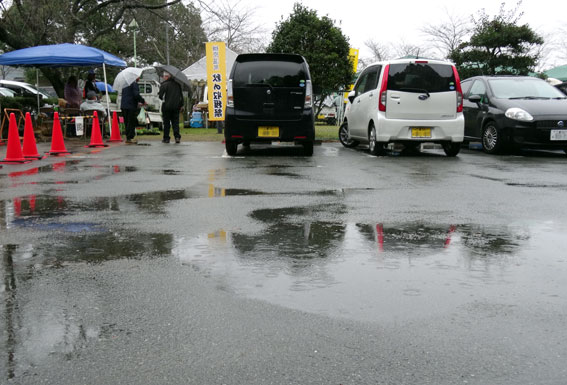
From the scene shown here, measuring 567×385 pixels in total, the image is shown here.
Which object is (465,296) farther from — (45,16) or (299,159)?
(45,16)

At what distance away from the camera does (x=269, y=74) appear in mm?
11180

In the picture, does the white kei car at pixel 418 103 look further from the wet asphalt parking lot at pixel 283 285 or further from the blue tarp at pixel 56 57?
the blue tarp at pixel 56 57

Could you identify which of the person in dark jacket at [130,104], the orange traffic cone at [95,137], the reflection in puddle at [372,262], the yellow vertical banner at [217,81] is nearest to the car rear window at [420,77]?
the reflection in puddle at [372,262]

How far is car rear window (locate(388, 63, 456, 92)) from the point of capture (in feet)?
37.4

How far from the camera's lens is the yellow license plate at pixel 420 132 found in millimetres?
11375

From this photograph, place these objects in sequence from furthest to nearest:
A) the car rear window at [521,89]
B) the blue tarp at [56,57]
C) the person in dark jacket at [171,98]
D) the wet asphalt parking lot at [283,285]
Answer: the blue tarp at [56,57] < the person in dark jacket at [171,98] < the car rear window at [521,89] < the wet asphalt parking lot at [283,285]

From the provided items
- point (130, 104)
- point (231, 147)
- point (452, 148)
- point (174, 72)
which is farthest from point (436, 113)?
point (174, 72)

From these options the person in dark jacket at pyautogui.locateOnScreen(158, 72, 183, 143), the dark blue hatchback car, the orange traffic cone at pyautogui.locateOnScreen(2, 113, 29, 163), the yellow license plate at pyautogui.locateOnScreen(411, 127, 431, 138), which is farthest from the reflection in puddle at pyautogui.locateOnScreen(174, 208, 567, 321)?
the person in dark jacket at pyautogui.locateOnScreen(158, 72, 183, 143)

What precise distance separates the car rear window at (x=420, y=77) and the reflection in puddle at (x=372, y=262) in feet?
21.7

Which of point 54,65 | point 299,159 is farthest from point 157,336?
point 54,65

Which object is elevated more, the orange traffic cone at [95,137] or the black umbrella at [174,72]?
the black umbrella at [174,72]

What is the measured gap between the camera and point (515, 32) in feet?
69.2

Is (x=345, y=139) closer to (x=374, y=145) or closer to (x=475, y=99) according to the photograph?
(x=374, y=145)

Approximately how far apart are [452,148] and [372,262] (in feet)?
27.3
